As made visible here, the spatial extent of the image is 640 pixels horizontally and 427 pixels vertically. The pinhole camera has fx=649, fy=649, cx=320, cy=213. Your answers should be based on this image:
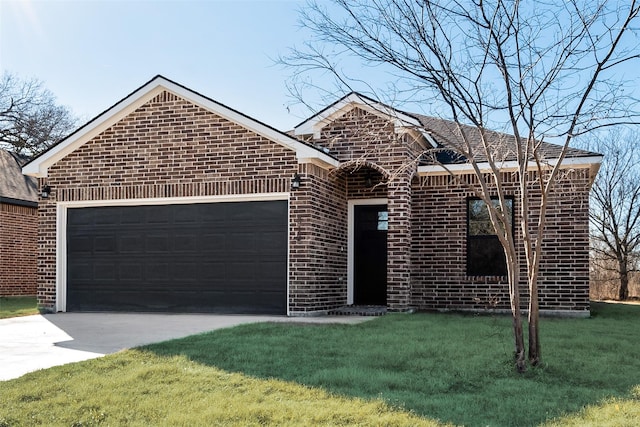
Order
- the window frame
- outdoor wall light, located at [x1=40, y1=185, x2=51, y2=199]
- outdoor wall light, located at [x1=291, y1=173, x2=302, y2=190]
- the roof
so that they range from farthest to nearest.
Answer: the roof
outdoor wall light, located at [x1=40, y1=185, x2=51, y2=199]
the window frame
outdoor wall light, located at [x1=291, y1=173, x2=302, y2=190]

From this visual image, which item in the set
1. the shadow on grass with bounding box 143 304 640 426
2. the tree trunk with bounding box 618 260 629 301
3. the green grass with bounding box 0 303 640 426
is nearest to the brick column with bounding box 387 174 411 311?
the shadow on grass with bounding box 143 304 640 426

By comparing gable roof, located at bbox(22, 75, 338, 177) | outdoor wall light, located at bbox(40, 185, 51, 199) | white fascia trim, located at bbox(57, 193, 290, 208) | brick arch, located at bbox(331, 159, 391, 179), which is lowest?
white fascia trim, located at bbox(57, 193, 290, 208)

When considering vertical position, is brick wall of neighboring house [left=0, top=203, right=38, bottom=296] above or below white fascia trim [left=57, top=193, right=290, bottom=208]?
below

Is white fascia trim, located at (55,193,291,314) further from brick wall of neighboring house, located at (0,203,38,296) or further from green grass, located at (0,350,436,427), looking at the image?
green grass, located at (0,350,436,427)

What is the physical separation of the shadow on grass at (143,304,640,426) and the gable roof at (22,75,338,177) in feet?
12.6

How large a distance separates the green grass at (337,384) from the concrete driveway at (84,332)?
69 cm

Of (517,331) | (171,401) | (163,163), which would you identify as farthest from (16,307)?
(517,331)

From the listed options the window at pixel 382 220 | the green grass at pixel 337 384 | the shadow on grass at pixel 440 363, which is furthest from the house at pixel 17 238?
the green grass at pixel 337 384

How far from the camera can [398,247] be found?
43.6ft

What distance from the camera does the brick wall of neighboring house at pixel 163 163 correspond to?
42.9 ft

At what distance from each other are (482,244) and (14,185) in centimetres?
1538

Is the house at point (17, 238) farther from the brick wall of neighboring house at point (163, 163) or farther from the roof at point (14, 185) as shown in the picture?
the brick wall of neighboring house at point (163, 163)

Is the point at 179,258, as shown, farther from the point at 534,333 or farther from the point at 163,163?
the point at 534,333

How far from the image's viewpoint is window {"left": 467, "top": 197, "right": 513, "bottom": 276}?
46.5 feet
